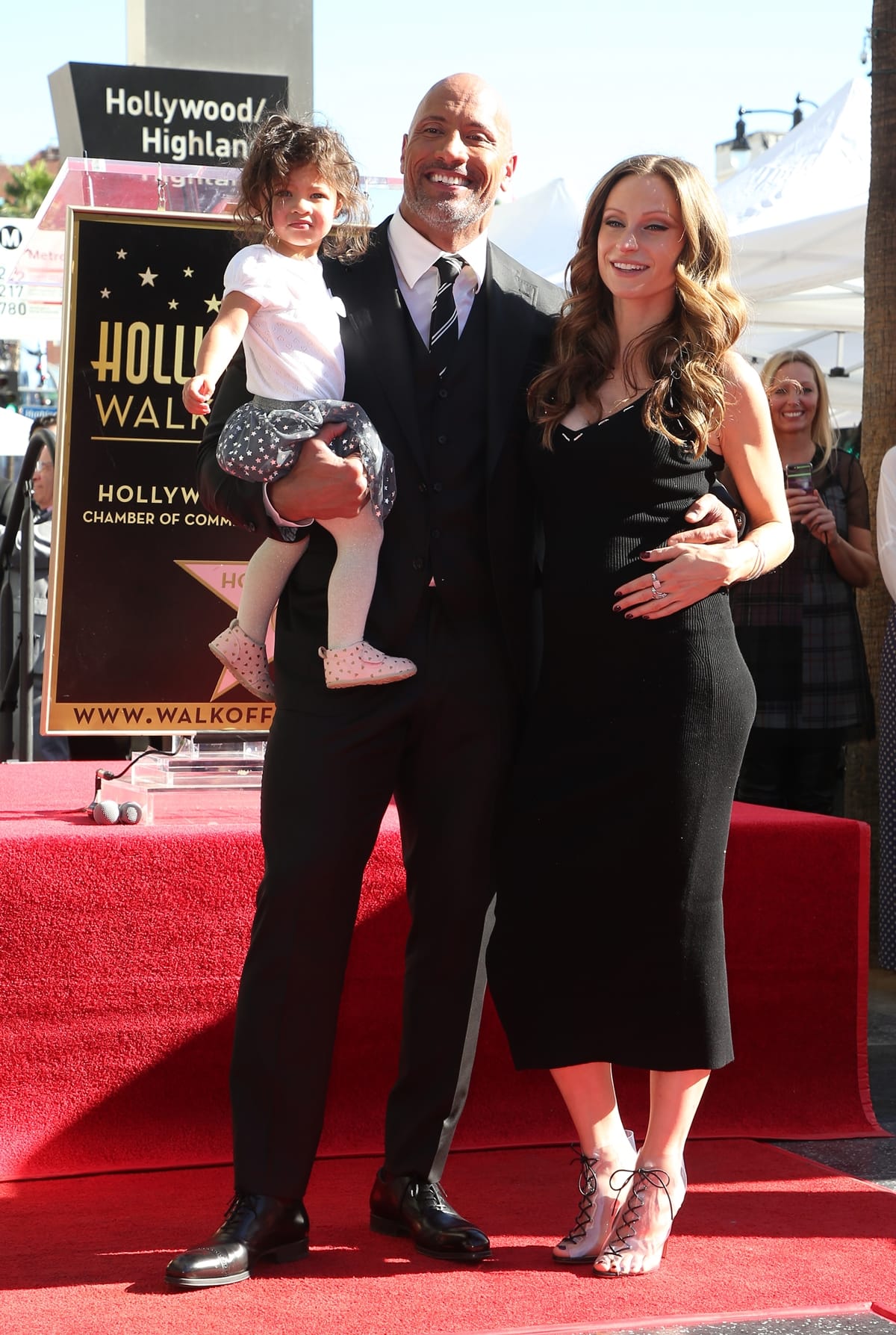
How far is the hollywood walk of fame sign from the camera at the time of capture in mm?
3764

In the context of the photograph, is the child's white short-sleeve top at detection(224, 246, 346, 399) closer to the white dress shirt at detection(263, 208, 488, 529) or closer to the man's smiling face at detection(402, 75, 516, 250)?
the white dress shirt at detection(263, 208, 488, 529)

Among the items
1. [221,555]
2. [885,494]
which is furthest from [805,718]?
[221,555]

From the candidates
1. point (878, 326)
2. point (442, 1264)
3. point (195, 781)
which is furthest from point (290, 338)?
point (878, 326)

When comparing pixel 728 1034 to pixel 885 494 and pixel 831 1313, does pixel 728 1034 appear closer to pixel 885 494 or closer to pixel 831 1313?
pixel 831 1313

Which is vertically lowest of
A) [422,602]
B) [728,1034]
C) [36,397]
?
[728,1034]

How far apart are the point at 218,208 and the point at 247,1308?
2646mm

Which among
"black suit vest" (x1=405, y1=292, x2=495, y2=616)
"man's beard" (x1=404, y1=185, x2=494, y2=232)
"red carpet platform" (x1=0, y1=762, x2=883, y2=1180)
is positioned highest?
"man's beard" (x1=404, y1=185, x2=494, y2=232)

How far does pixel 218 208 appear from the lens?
3.86 m

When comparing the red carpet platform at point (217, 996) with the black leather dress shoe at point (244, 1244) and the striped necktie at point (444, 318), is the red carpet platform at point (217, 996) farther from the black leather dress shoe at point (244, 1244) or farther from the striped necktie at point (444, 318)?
the striped necktie at point (444, 318)

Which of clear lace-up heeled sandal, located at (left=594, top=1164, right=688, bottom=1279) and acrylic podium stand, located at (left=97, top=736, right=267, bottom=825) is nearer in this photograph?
clear lace-up heeled sandal, located at (left=594, top=1164, right=688, bottom=1279)

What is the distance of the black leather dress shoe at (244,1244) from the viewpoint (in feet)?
8.30

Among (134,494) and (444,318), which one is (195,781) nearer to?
(134,494)

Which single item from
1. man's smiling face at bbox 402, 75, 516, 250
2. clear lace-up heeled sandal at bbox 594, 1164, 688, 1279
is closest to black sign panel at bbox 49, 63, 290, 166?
man's smiling face at bbox 402, 75, 516, 250

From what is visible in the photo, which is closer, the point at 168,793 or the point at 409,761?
the point at 409,761
